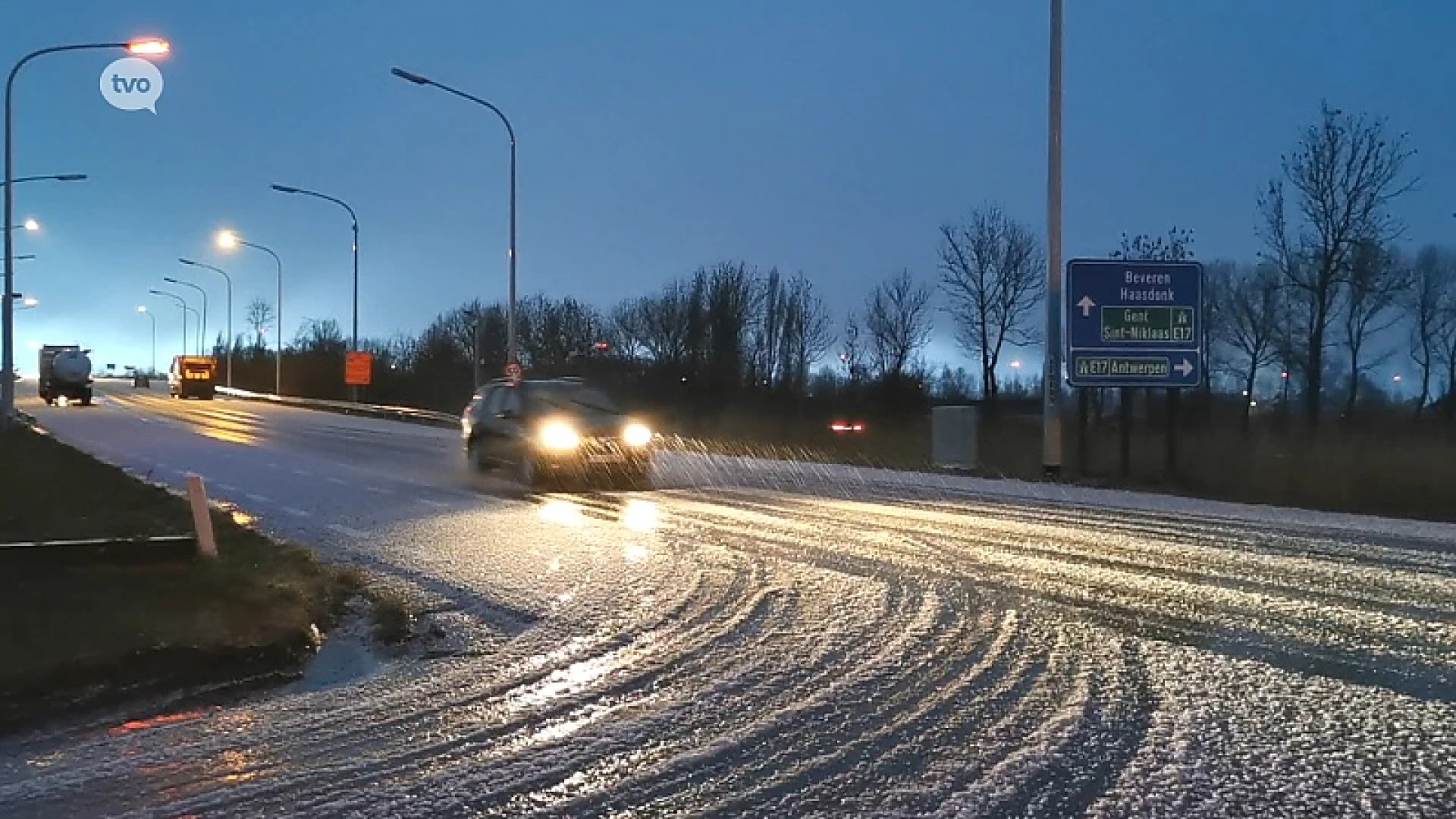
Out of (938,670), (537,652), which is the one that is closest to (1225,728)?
(938,670)

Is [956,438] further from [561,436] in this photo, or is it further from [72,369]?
[72,369]

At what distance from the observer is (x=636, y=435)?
21.1m

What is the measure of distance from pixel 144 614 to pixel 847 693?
4834 millimetres

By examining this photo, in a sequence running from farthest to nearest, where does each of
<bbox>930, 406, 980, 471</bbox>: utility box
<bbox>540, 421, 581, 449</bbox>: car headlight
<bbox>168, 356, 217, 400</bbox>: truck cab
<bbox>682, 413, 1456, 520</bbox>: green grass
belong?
<bbox>168, 356, 217, 400</bbox>: truck cab < <bbox>930, 406, 980, 471</bbox>: utility box < <bbox>682, 413, 1456, 520</bbox>: green grass < <bbox>540, 421, 581, 449</bbox>: car headlight

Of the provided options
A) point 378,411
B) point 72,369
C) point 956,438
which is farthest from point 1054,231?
point 72,369

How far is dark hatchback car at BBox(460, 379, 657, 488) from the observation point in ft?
67.3

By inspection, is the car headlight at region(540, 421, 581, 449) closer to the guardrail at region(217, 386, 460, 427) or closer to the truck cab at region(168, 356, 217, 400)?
the guardrail at region(217, 386, 460, 427)

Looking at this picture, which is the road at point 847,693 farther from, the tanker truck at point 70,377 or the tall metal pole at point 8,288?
the tanker truck at point 70,377

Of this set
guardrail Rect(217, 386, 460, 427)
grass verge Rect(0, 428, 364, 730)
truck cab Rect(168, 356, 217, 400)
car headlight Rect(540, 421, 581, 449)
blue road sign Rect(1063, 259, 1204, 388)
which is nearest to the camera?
grass verge Rect(0, 428, 364, 730)

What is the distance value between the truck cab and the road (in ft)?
221

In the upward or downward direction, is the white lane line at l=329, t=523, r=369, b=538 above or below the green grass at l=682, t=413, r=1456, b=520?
below

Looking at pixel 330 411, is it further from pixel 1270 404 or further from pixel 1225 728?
pixel 1225 728

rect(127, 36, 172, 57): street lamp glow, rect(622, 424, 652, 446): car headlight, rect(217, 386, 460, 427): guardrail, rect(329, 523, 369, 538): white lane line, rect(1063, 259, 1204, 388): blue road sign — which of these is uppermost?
rect(127, 36, 172, 57): street lamp glow

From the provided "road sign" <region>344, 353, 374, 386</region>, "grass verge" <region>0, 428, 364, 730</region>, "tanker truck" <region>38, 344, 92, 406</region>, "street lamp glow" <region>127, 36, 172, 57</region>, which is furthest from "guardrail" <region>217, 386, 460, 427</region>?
"grass verge" <region>0, 428, 364, 730</region>
